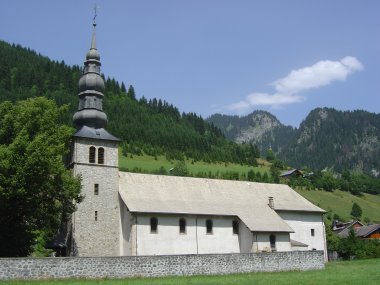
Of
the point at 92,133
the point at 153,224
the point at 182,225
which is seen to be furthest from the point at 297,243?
the point at 92,133

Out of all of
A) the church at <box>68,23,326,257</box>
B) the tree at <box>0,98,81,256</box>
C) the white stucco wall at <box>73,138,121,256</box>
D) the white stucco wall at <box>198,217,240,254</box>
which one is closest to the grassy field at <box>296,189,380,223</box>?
the church at <box>68,23,326,257</box>

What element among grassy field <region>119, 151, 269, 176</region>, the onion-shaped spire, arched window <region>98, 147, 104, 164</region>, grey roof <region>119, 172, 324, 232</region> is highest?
grassy field <region>119, 151, 269, 176</region>

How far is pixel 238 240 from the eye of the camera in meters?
49.8

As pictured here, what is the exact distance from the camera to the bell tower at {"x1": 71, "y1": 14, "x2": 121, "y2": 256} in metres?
43.5

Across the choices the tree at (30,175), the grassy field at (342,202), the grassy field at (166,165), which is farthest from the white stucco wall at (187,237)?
the grassy field at (342,202)

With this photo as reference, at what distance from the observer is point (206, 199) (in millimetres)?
51094

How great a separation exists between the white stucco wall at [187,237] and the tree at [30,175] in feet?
25.3

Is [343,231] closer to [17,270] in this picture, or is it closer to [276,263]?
[276,263]

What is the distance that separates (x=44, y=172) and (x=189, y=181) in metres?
20.1

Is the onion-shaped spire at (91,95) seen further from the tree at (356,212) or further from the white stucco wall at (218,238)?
the tree at (356,212)

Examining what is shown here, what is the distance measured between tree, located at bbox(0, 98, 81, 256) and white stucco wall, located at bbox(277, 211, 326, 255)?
25.8m

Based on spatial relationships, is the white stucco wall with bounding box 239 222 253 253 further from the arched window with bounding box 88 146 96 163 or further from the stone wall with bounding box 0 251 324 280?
the arched window with bounding box 88 146 96 163

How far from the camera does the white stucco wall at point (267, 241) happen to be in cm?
4838

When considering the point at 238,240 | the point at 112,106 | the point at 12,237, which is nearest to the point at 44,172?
the point at 12,237
